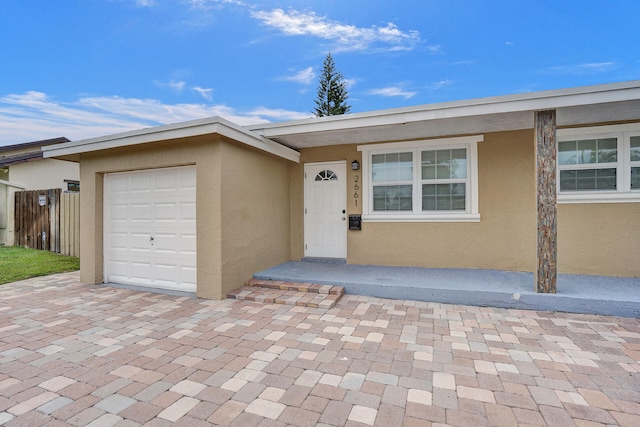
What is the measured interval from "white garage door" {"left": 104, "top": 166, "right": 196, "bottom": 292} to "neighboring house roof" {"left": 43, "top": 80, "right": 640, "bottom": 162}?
73cm

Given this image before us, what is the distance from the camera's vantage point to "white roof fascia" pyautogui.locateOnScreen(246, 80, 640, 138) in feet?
12.4

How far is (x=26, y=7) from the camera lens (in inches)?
296

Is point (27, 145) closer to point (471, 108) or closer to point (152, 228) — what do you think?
point (152, 228)

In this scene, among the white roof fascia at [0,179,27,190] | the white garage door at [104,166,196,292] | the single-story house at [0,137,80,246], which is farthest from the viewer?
the white roof fascia at [0,179,27,190]

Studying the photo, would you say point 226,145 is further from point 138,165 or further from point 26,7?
point 26,7

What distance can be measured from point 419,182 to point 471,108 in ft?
6.03

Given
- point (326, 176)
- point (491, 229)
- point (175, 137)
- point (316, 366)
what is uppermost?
point (175, 137)

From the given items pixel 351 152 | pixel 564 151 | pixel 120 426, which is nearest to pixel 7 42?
pixel 351 152

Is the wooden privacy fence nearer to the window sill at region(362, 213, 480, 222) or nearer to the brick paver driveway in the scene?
the brick paver driveway

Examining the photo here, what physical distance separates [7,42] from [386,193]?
1110 cm

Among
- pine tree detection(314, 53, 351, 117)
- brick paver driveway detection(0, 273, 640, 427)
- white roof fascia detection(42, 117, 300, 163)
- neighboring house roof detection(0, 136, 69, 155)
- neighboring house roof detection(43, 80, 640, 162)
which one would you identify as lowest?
brick paver driveway detection(0, 273, 640, 427)

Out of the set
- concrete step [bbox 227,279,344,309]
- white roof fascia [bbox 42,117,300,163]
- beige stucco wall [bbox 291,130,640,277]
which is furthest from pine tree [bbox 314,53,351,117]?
concrete step [bbox 227,279,344,309]

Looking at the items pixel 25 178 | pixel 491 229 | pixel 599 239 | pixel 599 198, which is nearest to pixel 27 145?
pixel 25 178

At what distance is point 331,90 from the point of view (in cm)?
2325
